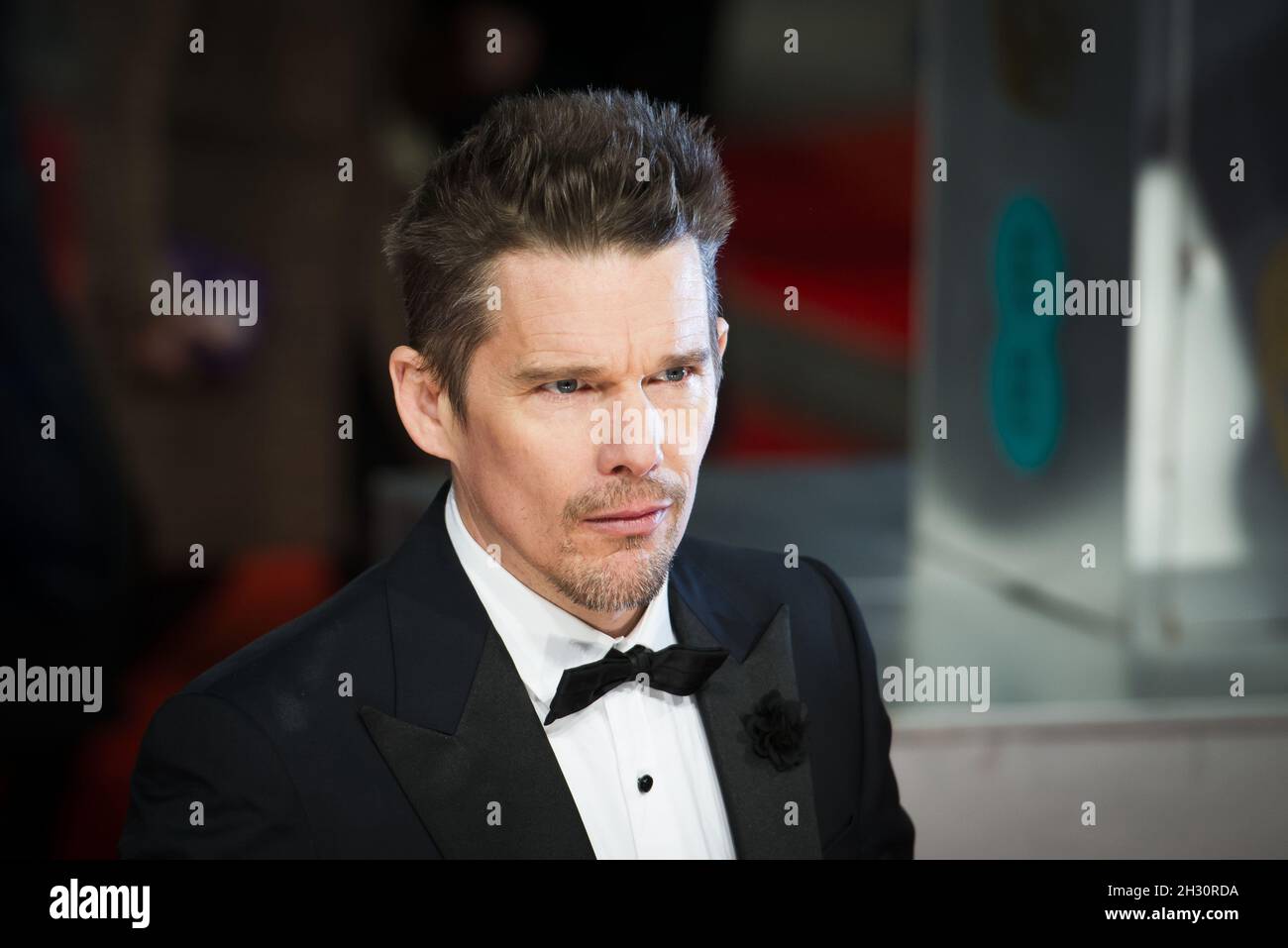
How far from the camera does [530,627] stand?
4.81 feet

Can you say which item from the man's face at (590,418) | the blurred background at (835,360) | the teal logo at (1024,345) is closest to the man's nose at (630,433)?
the man's face at (590,418)

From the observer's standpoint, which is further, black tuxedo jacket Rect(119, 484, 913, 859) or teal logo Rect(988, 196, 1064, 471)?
teal logo Rect(988, 196, 1064, 471)

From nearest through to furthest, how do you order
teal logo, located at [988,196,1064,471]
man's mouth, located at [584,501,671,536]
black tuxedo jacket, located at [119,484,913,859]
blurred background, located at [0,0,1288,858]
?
black tuxedo jacket, located at [119,484,913,859] < man's mouth, located at [584,501,671,536] < blurred background, located at [0,0,1288,858] < teal logo, located at [988,196,1064,471]

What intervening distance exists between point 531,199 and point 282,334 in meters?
3.31

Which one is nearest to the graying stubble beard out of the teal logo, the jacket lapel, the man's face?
the man's face

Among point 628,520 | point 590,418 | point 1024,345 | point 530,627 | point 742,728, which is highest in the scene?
point 1024,345

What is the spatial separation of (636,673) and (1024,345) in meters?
1.51

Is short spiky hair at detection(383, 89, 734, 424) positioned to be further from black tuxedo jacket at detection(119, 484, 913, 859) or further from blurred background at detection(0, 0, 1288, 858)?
blurred background at detection(0, 0, 1288, 858)

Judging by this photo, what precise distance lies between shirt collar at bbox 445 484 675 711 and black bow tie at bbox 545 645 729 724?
0.10 ft

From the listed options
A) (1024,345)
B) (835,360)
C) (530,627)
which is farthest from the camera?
(835,360)

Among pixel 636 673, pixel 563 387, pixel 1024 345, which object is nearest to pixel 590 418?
pixel 563 387

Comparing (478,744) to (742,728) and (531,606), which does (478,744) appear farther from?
(742,728)

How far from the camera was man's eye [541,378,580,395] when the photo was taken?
1.39m

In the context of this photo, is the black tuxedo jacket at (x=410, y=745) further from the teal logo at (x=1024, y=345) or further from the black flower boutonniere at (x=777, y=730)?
the teal logo at (x=1024, y=345)
